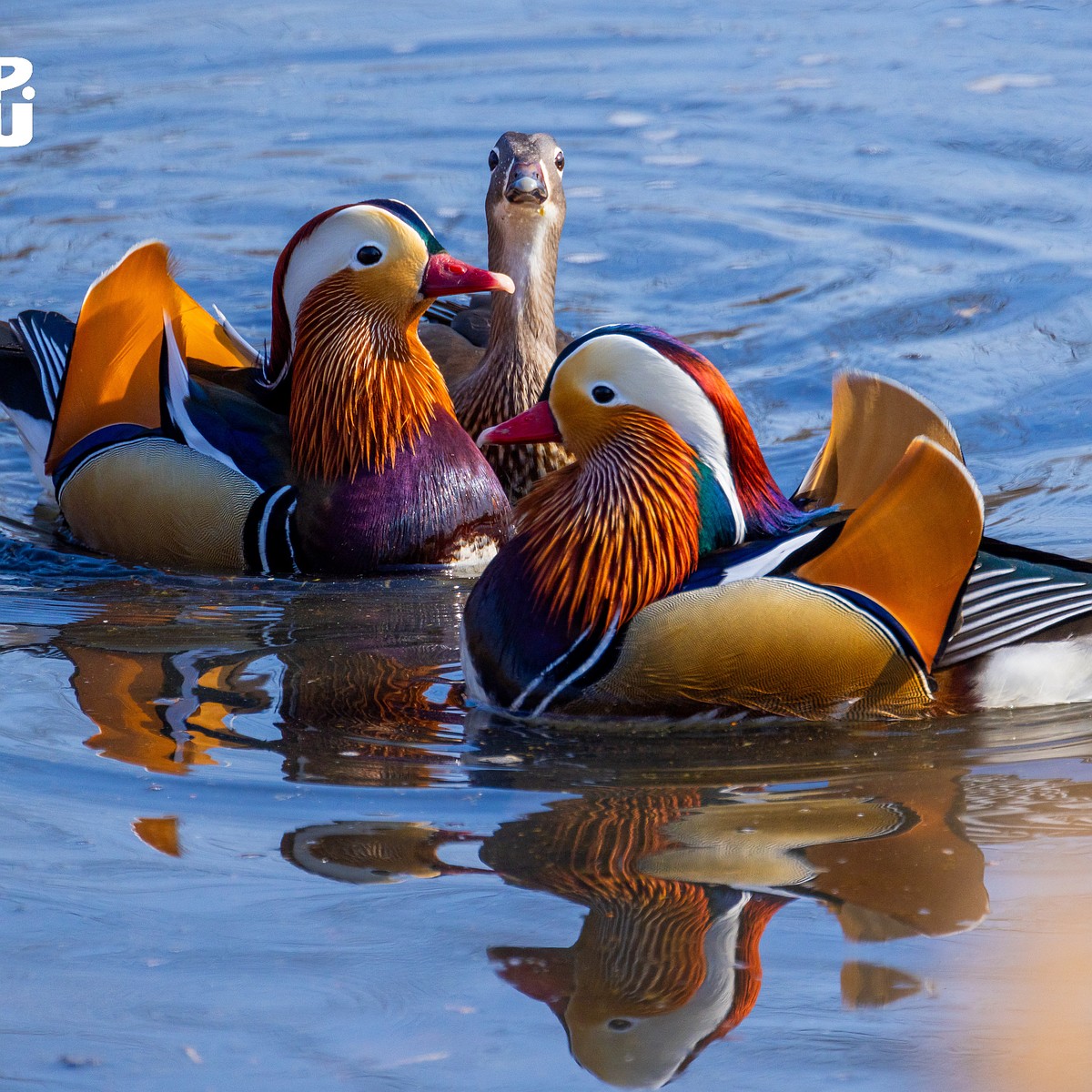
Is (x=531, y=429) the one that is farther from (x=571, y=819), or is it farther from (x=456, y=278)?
(x=456, y=278)

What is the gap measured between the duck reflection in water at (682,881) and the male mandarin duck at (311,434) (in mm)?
2245

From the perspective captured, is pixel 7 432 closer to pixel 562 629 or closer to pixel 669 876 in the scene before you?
pixel 562 629

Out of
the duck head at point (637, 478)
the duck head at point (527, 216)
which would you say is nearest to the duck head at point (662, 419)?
the duck head at point (637, 478)

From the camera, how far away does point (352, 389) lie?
6375mm

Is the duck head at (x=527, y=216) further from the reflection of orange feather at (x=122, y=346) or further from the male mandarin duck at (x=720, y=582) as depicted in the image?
the male mandarin duck at (x=720, y=582)

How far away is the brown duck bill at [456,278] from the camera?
243 inches

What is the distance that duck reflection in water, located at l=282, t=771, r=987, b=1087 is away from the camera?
3.38 m

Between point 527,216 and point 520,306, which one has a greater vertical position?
point 527,216

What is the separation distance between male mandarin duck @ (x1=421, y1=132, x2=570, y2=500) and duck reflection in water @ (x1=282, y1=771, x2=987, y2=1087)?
3029 millimetres

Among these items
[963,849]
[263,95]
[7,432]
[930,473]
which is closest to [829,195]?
[263,95]

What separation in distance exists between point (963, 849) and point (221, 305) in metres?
6.68

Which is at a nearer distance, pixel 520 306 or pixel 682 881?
pixel 682 881

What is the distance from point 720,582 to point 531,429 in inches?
26.6

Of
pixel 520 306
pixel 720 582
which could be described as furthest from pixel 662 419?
pixel 520 306
